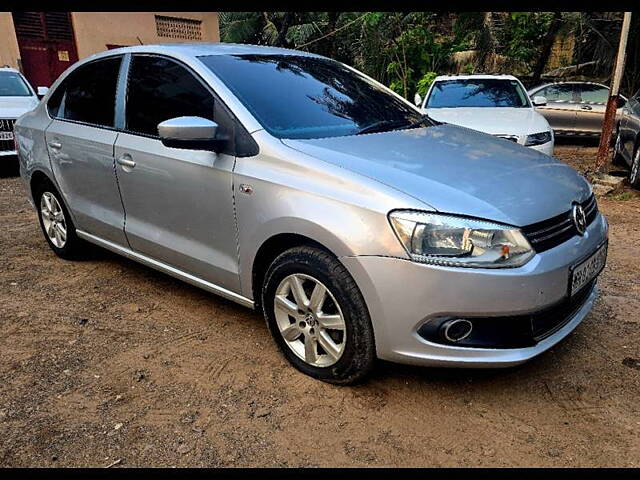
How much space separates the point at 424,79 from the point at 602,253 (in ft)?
40.0

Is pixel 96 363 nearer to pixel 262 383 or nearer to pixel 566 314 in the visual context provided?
pixel 262 383

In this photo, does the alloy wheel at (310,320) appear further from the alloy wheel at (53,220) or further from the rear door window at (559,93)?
the rear door window at (559,93)

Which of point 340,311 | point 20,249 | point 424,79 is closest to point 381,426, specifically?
point 340,311

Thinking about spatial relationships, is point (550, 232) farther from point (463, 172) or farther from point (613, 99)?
point (613, 99)

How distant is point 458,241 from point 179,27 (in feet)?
53.2

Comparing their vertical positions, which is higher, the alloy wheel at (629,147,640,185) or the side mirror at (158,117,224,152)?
the side mirror at (158,117,224,152)

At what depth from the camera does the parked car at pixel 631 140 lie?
6531 mm

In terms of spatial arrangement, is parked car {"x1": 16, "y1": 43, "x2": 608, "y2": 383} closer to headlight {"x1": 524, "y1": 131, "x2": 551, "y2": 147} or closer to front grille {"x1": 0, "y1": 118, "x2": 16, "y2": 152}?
headlight {"x1": 524, "y1": 131, "x2": 551, "y2": 147}

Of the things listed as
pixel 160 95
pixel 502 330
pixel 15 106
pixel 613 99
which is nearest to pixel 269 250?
pixel 502 330

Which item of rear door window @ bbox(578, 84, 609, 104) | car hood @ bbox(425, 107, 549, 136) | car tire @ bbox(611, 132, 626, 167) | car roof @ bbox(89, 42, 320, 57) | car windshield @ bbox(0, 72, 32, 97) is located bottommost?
car tire @ bbox(611, 132, 626, 167)

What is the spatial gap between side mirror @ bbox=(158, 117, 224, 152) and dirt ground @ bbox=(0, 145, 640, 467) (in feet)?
3.71

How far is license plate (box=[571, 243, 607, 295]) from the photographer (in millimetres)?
2336

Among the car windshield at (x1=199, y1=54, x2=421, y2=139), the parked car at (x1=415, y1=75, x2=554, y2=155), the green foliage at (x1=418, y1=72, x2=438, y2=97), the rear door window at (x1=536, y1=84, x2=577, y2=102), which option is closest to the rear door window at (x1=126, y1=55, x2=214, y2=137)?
the car windshield at (x1=199, y1=54, x2=421, y2=139)

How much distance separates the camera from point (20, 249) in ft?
15.5
